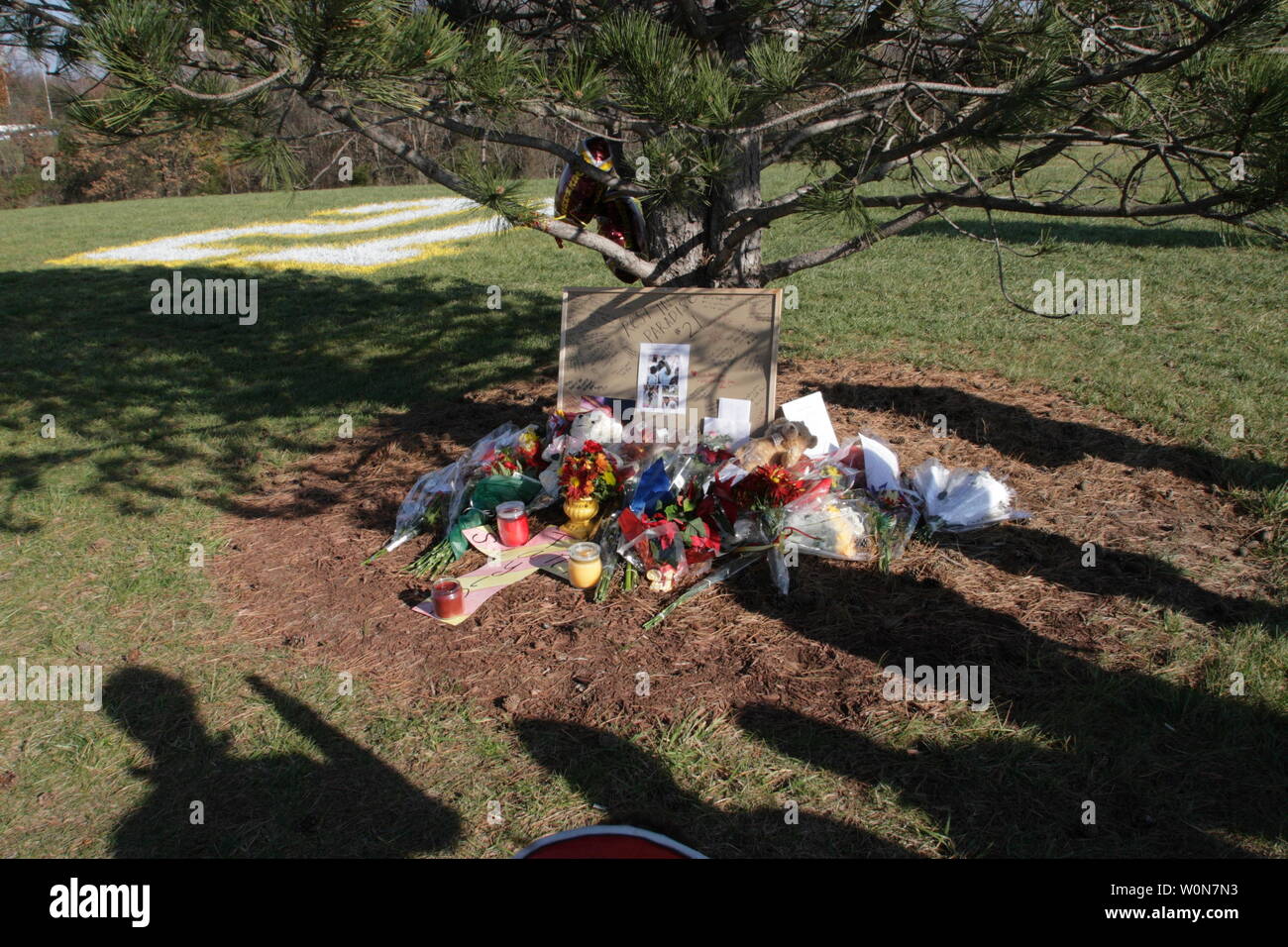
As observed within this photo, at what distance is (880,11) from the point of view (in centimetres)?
296

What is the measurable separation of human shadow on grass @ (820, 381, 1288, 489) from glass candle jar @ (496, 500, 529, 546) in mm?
2599

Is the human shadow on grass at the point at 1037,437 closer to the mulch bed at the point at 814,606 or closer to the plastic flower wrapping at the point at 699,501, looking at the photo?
the mulch bed at the point at 814,606

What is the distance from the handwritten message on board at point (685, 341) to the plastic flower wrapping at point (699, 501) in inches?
13.1

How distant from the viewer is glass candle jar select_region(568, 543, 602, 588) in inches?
→ 140

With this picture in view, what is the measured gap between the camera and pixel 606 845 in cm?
125

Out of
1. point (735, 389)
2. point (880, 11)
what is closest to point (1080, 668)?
point (735, 389)

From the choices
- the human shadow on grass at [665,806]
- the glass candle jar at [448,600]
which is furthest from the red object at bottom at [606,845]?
the glass candle jar at [448,600]

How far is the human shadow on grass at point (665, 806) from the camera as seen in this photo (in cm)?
228

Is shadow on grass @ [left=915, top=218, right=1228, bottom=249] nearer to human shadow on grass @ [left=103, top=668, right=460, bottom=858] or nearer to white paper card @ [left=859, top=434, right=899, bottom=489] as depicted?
white paper card @ [left=859, top=434, right=899, bottom=489]

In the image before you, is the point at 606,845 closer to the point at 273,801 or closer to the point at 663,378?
the point at 273,801

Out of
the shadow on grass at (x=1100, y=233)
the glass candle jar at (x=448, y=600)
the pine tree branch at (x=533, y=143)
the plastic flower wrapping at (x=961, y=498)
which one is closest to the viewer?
the pine tree branch at (x=533, y=143)

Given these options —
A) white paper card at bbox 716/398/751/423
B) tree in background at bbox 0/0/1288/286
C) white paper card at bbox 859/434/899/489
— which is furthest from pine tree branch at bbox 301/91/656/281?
white paper card at bbox 859/434/899/489

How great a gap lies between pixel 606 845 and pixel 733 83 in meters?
2.56
